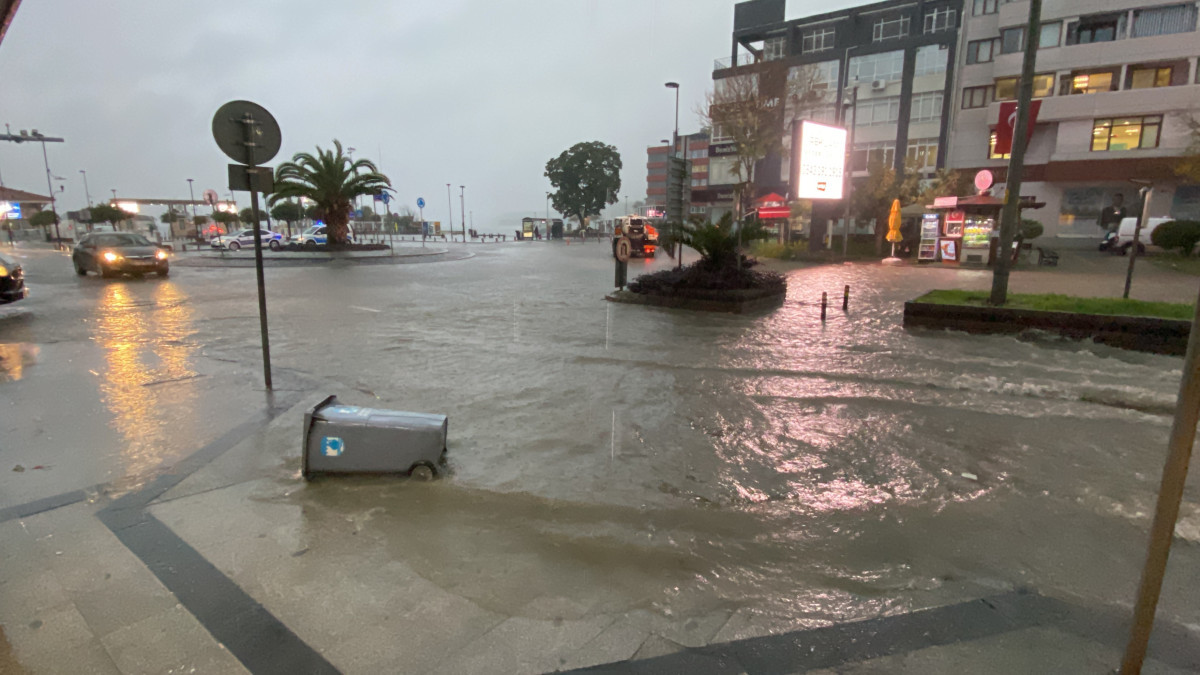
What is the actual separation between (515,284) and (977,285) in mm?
12728

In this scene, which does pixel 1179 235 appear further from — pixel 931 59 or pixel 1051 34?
pixel 931 59

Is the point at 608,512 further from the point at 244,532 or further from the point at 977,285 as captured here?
the point at 977,285

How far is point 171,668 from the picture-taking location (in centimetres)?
232

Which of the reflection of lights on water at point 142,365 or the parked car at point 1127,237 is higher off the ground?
the parked car at point 1127,237

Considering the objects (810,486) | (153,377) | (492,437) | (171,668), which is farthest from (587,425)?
Result: (153,377)

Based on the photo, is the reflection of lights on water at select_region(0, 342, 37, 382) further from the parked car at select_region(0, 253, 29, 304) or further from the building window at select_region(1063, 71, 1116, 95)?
the building window at select_region(1063, 71, 1116, 95)

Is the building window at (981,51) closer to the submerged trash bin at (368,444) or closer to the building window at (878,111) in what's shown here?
the building window at (878,111)

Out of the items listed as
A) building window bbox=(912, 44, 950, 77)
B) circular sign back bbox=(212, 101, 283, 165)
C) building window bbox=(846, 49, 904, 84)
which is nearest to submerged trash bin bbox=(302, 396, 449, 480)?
circular sign back bbox=(212, 101, 283, 165)

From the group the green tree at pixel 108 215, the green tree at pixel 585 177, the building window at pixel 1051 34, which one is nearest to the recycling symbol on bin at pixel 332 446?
the building window at pixel 1051 34

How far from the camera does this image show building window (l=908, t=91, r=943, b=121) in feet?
132

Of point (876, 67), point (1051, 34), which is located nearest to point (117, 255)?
point (1051, 34)

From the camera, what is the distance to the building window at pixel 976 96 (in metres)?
36.8

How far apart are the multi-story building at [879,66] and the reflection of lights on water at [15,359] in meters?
36.4

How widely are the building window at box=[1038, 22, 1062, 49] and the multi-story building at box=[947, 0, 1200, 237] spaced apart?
0.16 feet
